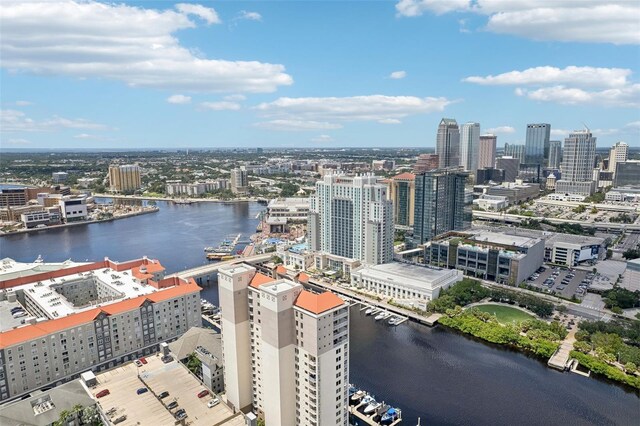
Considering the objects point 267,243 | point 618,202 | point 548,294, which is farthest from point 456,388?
point 618,202

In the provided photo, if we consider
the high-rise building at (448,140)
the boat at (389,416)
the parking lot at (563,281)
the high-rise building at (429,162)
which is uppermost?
the high-rise building at (448,140)

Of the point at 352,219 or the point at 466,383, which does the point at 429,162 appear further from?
the point at 466,383

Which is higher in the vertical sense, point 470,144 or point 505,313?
point 470,144

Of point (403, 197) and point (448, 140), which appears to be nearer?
point (403, 197)

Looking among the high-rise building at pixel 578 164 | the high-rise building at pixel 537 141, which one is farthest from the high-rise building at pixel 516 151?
the high-rise building at pixel 578 164

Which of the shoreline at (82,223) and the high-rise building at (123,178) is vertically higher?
the high-rise building at (123,178)

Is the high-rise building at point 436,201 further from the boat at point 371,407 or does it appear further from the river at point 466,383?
the boat at point 371,407

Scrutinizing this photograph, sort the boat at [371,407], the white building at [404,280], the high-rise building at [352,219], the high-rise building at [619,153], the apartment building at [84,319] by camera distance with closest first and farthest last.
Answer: the boat at [371,407] < the apartment building at [84,319] < the white building at [404,280] < the high-rise building at [352,219] < the high-rise building at [619,153]

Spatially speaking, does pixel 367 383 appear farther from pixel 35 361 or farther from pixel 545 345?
pixel 35 361

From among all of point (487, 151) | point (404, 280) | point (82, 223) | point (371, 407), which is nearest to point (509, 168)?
point (487, 151)
